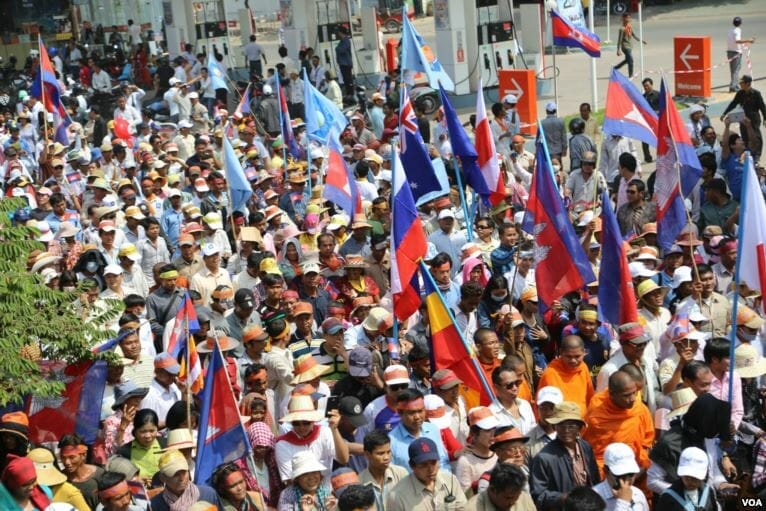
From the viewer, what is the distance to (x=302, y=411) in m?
7.57

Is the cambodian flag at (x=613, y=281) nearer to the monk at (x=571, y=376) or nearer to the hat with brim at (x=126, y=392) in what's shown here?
the monk at (x=571, y=376)

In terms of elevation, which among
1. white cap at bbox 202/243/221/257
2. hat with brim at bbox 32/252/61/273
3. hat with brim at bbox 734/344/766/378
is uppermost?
white cap at bbox 202/243/221/257

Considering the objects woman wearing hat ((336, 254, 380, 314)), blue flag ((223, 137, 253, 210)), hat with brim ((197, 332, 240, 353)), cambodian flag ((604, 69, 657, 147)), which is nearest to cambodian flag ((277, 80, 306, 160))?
blue flag ((223, 137, 253, 210))

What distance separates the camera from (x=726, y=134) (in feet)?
46.9

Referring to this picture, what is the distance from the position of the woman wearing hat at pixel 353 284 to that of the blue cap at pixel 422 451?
397cm

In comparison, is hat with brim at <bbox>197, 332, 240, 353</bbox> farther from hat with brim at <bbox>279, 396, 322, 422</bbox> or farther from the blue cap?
the blue cap

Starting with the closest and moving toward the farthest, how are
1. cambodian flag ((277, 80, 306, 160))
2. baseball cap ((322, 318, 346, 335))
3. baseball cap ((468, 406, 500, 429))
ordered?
baseball cap ((468, 406, 500, 429)) < baseball cap ((322, 318, 346, 335)) < cambodian flag ((277, 80, 306, 160))

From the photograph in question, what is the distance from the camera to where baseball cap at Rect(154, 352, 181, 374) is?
8.84m

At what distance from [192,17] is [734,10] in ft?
56.2

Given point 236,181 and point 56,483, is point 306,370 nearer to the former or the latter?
A: point 56,483

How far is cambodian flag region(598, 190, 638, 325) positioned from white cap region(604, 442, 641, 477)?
226cm

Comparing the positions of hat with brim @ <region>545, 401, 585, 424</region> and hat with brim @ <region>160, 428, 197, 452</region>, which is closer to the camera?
hat with brim @ <region>545, 401, 585, 424</region>

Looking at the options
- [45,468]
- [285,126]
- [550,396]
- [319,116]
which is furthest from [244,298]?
[285,126]

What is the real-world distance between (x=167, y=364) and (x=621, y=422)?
3.09 meters
